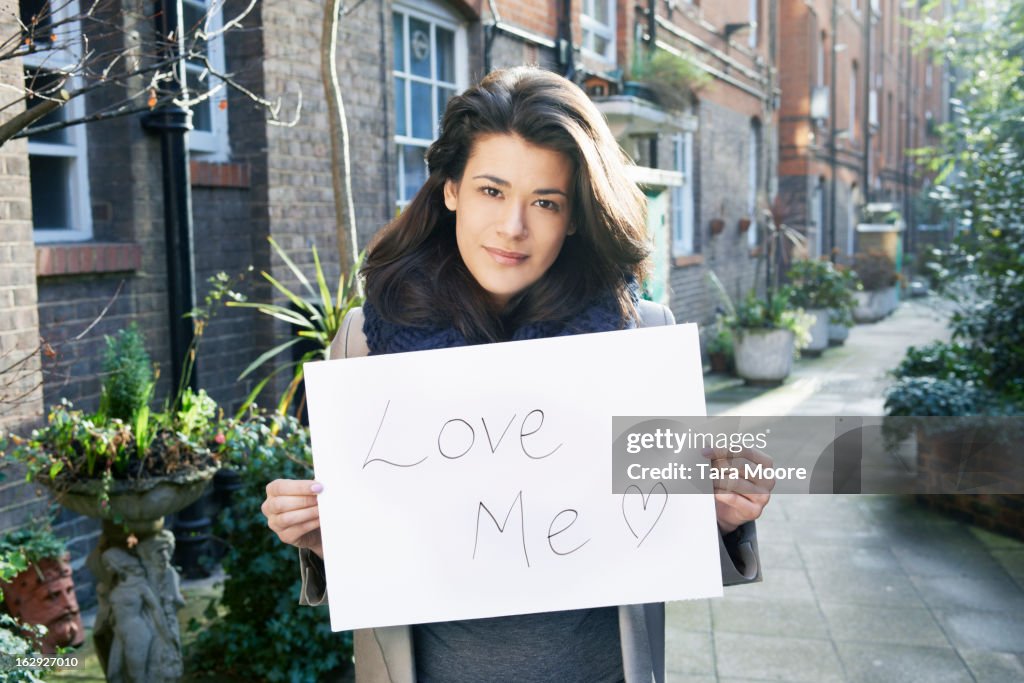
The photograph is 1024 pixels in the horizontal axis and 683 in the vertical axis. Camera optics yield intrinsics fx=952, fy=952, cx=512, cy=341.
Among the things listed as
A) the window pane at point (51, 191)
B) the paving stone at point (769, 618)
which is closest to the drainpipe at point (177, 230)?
the window pane at point (51, 191)

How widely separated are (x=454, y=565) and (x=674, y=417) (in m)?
0.46

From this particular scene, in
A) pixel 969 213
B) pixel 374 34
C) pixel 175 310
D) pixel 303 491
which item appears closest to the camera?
pixel 303 491

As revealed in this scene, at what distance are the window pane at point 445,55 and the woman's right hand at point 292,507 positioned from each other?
6.53m

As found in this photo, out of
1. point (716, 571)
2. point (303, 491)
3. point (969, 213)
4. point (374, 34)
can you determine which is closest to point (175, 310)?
point (374, 34)

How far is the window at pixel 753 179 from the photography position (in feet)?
55.3

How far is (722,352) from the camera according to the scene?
12648mm

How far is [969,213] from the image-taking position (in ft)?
23.7

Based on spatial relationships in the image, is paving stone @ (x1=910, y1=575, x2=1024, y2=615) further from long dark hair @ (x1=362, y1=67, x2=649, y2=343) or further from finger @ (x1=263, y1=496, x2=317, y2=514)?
finger @ (x1=263, y1=496, x2=317, y2=514)

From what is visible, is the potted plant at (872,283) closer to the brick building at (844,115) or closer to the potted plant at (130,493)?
the brick building at (844,115)

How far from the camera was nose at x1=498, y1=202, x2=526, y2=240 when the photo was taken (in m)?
1.71

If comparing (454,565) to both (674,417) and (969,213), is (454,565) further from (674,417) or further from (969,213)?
(969,213)

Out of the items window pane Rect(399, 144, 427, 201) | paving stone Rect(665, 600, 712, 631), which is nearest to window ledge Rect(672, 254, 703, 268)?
window pane Rect(399, 144, 427, 201)

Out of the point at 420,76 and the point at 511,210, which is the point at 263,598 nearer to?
the point at 511,210

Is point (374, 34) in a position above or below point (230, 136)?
above
